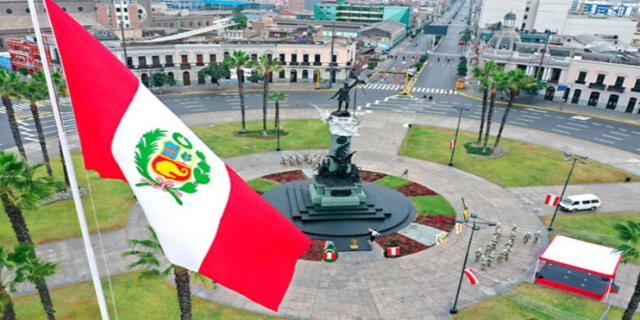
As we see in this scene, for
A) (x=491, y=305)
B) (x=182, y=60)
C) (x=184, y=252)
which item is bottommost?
(x=491, y=305)

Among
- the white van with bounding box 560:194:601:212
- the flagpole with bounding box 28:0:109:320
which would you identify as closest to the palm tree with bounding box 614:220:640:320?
the white van with bounding box 560:194:601:212

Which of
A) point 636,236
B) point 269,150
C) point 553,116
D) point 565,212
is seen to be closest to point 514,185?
point 565,212

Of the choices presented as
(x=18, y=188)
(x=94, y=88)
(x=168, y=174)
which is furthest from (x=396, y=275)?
(x=94, y=88)

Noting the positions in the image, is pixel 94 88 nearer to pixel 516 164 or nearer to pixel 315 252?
pixel 315 252

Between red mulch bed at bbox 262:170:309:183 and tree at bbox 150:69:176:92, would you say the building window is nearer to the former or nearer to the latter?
red mulch bed at bbox 262:170:309:183

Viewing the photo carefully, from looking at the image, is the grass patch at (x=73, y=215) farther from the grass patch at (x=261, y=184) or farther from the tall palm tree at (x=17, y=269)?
the tall palm tree at (x=17, y=269)

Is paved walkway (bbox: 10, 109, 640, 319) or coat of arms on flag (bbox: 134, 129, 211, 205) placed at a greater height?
coat of arms on flag (bbox: 134, 129, 211, 205)

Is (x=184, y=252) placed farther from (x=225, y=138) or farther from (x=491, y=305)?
(x=225, y=138)
